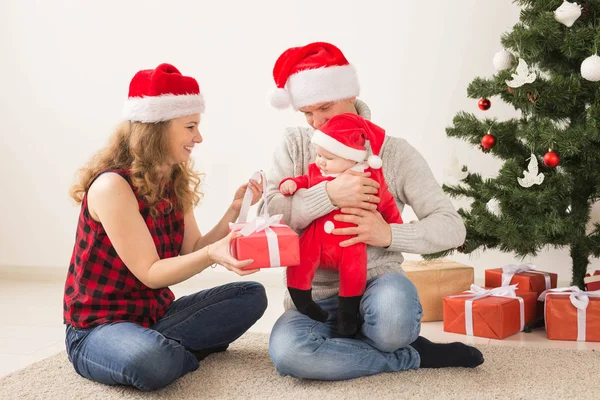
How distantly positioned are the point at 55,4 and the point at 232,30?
38.0 inches

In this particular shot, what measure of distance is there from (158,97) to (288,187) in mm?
437

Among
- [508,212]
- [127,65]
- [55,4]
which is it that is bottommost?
[508,212]

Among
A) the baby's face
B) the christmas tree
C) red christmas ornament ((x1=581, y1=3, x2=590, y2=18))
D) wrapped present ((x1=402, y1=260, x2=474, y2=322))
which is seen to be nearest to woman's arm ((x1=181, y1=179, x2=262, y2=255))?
the baby's face

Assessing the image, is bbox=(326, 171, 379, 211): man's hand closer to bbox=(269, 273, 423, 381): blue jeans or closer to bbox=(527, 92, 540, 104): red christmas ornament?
bbox=(269, 273, 423, 381): blue jeans

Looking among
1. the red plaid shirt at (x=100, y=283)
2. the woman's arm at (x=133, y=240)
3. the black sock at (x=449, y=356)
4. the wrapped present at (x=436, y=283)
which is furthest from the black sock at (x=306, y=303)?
the wrapped present at (x=436, y=283)

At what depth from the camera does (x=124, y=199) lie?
193cm

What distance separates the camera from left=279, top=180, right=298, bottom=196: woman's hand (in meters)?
1.96

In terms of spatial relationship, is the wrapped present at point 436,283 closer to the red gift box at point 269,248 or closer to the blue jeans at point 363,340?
the blue jeans at point 363,340

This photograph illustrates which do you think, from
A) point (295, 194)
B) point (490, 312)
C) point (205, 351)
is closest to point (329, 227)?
point (295, 194)

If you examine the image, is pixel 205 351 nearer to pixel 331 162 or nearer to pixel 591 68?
pixel 331 162

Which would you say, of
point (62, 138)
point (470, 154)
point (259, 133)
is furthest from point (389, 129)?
point (62, 138)

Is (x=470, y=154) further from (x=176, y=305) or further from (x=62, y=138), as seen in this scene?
(x=62, y=138)

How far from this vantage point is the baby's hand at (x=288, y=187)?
6.41ft

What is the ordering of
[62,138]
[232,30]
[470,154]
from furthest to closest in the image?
1. [62,138]
2. [232,30]
3. [470,154]
